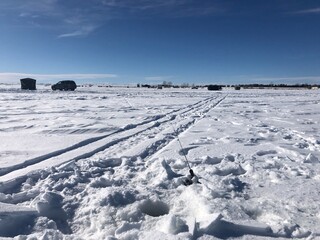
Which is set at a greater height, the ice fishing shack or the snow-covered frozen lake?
the snow-covered frozen lake

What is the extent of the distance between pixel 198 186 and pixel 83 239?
5.51ft

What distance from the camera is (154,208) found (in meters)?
3.62

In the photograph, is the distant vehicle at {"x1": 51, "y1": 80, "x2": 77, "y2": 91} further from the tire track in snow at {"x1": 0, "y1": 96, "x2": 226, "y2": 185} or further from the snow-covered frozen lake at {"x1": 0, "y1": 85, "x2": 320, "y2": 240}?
the snow-covered frozen lake at {"x1": 0, "y1": 85, "x2": 320, "y2": 240}

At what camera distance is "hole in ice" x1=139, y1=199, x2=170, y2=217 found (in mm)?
3527

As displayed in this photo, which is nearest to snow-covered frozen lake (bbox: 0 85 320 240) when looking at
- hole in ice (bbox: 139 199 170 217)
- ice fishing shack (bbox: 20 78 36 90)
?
hole in ice (bbox: 139 199 170 217)

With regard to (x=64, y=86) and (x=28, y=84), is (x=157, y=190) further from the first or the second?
(x=64, y=86)

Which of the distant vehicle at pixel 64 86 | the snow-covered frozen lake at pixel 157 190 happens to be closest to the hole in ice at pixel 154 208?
the snow-covered frozen lake at pixel 157 190

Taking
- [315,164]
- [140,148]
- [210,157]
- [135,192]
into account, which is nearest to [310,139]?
[315,164]

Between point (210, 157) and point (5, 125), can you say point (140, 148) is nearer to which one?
point (210, 157)

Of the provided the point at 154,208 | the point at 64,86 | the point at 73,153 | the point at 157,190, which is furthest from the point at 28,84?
the point at 154,208

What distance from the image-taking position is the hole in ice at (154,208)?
139 inches

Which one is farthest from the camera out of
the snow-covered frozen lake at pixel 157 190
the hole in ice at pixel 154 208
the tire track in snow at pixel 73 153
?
the tire track in snow at pixel 73 153

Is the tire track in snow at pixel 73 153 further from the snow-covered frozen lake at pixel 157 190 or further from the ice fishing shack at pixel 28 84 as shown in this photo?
the ice fishing shack at pixel 28 84

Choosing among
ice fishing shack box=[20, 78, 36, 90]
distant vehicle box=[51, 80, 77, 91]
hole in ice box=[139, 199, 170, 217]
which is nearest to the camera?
hole in ice box=[139, 199, 170, 217]
